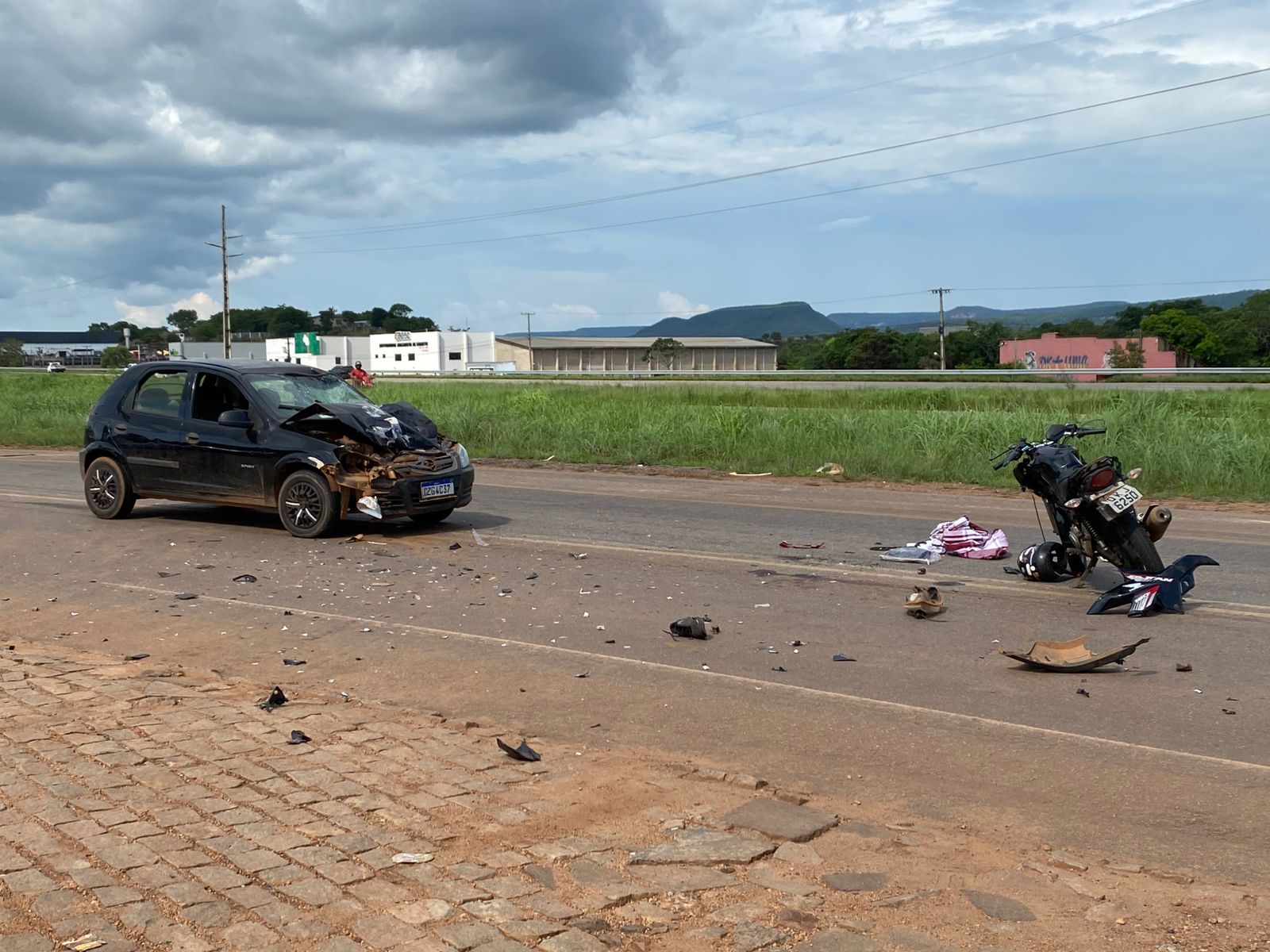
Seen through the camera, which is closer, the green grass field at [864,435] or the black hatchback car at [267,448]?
the black hatchback car at [267,448]

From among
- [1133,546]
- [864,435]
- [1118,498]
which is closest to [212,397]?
[1118,498]

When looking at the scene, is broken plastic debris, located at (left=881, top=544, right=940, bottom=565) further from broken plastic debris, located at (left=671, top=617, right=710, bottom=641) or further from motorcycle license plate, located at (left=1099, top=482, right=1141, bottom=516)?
broken plastic debris, located at (left=671, top=617, right=710, bottom=641)

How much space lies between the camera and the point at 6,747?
18.3 feet

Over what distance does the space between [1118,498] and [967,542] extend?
2460 mm

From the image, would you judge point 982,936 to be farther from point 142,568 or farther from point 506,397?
point 506,397

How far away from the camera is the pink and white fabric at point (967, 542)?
11344 millimetres

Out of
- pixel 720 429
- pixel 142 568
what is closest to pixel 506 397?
pixel 720 429

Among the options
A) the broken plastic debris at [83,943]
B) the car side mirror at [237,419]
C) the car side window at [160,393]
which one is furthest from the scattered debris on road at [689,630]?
the car side window at [160,393]

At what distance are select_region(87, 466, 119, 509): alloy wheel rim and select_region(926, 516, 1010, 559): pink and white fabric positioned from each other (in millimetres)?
8885

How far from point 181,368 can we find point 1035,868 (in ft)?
37.3

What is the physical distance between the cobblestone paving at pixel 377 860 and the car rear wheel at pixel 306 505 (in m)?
6.26

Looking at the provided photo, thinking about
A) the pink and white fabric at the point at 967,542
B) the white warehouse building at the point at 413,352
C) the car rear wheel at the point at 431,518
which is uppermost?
the white warehouse building at the point at 413,352

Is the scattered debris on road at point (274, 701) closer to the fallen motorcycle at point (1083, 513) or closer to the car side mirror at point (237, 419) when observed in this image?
the fallen motorcycle at point (1083, 513)

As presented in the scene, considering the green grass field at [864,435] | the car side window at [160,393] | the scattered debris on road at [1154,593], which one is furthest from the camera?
the green grass field at [864,435]
